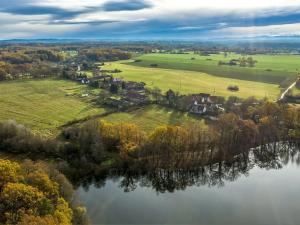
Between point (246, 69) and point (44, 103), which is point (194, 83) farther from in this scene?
point (44, 103)

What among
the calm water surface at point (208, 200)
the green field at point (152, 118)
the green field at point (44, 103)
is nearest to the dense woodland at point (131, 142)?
the calm water surface at point (208, 200)

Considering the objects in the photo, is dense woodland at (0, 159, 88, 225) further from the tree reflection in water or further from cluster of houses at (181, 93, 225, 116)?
cluster of houses at (181, 93, 225, 116)

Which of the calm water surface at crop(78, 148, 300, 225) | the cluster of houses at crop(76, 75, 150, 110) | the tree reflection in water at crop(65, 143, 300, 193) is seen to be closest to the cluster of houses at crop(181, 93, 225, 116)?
the cluster of houses at crop(76, 75, 150, 110)

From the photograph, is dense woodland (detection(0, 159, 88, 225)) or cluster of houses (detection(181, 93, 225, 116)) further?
cluster of houses (detection(181, 93, 225, 116))

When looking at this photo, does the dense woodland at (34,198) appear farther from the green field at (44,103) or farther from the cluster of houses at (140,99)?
the cluster of houses at (140,99)

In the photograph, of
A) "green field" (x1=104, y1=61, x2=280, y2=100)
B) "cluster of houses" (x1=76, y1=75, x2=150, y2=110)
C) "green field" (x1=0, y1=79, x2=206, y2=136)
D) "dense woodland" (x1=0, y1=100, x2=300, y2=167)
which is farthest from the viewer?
"green field" (x1=104, y1=61, x2=280, y2=100)

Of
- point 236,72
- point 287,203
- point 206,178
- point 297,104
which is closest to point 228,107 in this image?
point 297,104
